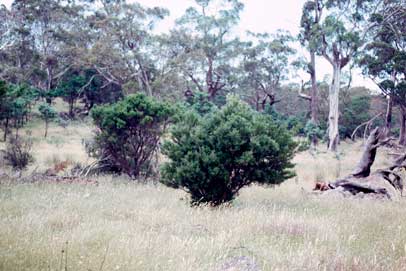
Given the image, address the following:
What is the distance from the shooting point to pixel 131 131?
11.7 meters

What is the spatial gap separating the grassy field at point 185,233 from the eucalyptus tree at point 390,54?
19.7 m

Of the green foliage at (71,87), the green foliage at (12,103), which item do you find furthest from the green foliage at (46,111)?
the green foliage at (71,87)

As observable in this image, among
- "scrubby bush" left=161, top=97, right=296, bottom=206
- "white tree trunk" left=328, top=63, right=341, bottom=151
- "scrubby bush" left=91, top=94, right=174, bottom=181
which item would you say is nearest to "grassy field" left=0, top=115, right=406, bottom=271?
"scrubby bush" left=161, top=97, right=296, bottom=206

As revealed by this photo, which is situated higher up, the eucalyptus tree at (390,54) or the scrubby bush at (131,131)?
the eucalyptus tree at (390,54)

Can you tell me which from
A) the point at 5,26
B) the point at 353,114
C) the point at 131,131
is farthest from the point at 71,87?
the point at 131,131

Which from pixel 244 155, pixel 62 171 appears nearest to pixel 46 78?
pixel 62 171

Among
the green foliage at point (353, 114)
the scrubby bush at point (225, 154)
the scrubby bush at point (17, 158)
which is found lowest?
the scrubby bush at point (17, 158)

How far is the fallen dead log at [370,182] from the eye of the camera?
9.42 metres

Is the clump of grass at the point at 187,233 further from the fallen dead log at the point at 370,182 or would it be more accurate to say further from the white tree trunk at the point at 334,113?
the white tree trunk at the point at 334,113

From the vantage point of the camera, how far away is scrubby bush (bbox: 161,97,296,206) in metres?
7.40

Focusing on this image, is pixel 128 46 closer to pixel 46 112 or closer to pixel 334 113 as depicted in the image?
pixel 46 112

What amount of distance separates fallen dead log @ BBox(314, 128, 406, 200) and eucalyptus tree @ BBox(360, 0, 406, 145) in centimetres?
1618

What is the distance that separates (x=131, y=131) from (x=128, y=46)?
17.7 m

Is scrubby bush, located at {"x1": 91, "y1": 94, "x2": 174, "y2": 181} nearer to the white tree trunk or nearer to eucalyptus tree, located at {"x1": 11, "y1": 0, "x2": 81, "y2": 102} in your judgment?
the white tree trunk
